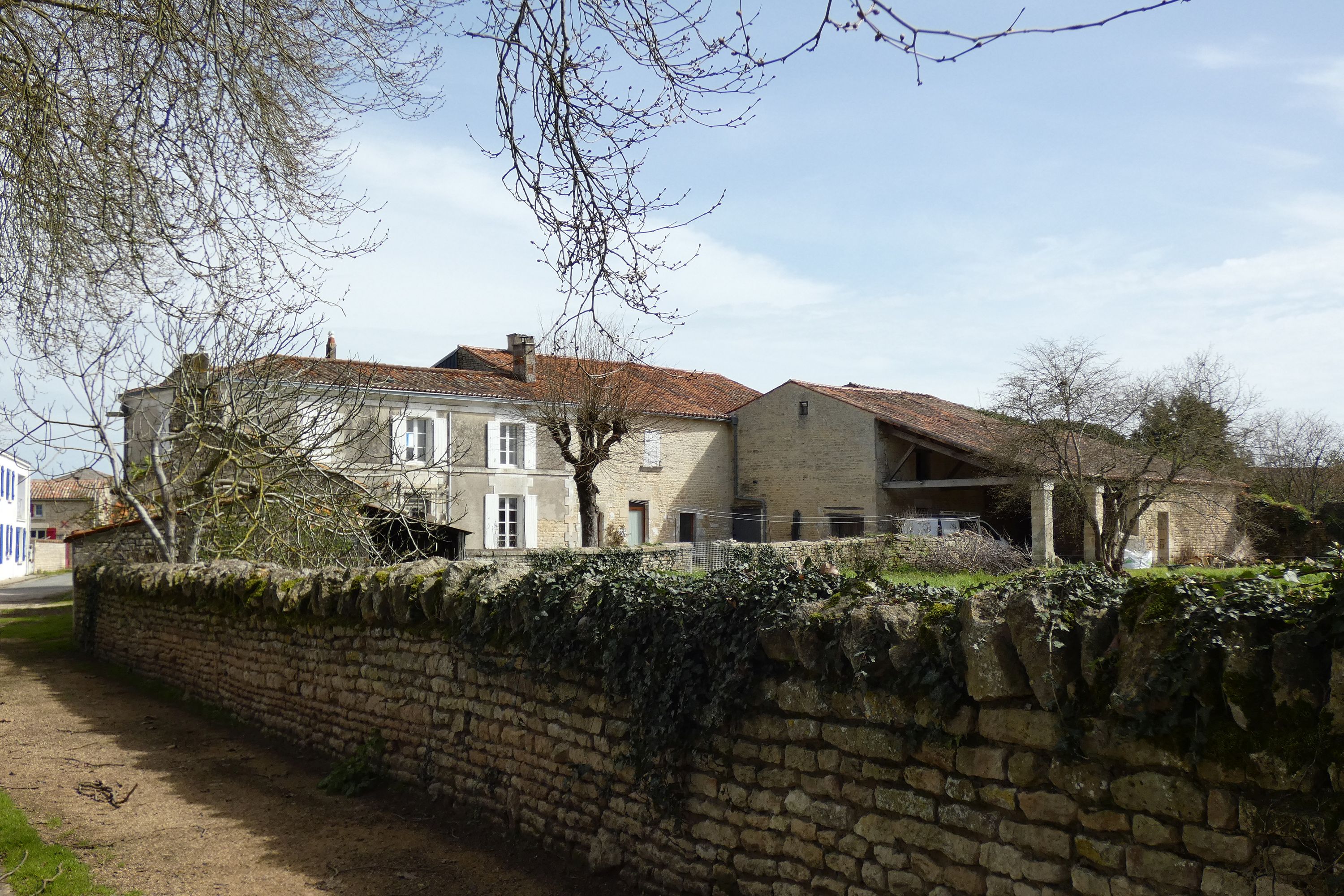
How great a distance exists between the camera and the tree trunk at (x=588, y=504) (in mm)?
25562

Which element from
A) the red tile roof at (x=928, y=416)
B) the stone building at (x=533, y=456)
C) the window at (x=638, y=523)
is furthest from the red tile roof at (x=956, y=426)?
the window at (x=638, y=523)

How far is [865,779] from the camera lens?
3.84m

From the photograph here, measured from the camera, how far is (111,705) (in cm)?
1006

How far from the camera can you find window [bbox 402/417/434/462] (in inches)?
1014

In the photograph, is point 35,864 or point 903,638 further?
point 35,864

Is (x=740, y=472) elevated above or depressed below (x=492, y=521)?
above

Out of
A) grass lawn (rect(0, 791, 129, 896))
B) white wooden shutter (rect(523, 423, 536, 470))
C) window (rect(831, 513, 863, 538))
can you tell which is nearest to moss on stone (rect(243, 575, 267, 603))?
grass lawn (rect(0, 791, 129, 896))

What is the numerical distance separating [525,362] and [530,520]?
5.04 meters

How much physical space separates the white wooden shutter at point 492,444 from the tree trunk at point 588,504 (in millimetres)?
2812

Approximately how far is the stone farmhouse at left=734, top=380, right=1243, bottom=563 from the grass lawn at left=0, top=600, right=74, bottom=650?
17.8 metres

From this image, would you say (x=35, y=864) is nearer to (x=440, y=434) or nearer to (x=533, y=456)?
(x=440, y=434)

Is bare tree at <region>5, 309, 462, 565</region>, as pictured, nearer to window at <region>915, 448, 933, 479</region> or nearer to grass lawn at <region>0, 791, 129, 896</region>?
grass lawn at <region>0, 791, 129, 896</region>

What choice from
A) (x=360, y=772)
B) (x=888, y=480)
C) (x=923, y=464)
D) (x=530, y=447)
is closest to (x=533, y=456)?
(x=530, y=447)

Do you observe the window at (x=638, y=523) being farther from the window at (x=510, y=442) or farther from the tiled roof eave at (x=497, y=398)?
the window at (x=510, y=442)
